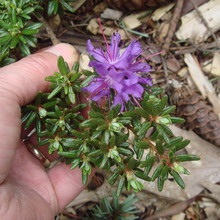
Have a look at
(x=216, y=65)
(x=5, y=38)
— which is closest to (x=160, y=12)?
(x=216, y=65)

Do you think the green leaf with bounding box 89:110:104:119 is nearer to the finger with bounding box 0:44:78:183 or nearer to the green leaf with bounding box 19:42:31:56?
the finger with bounding box 0:44:78:183

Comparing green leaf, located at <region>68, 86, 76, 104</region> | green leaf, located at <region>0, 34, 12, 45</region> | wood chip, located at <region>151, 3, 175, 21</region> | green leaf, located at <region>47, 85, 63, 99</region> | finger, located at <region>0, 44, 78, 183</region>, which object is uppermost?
green leaf, located at <region>0, 34, 12, 45</region>

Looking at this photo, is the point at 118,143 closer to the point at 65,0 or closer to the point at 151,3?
the point at 65,0

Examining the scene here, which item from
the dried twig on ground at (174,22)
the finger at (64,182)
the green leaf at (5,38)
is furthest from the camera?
the dried twig on ground at (174,22)

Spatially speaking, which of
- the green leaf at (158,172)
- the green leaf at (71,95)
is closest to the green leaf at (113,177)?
the green leaf at (158,172)

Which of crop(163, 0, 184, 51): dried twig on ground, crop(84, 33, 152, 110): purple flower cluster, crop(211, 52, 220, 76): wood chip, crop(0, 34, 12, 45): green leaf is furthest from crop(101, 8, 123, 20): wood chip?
crop(84, 33, 152, 110): purple flower cluster

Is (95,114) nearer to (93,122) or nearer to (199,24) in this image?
(93,122)

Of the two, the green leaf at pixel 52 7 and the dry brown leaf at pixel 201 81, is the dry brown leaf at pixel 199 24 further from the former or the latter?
the green leaf at pixel 52 7
